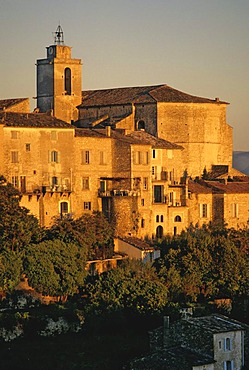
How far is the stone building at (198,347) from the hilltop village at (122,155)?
46.0ft

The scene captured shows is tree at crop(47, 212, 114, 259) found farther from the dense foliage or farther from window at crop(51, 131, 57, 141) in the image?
window at crop(51, 131, 57, 141)

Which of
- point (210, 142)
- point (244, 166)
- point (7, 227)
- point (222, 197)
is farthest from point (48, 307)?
point (244, 166)

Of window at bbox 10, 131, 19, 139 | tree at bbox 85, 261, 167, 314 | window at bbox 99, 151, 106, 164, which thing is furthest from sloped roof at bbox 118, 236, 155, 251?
window at bbox 10, 131, 19, 139

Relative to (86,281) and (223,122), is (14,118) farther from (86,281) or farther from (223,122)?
(223,122)

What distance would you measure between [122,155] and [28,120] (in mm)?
5274

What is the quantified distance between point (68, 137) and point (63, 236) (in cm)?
585

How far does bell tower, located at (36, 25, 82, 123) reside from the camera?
2744 inches

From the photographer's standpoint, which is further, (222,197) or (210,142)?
(210,142)

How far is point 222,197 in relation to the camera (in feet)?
213

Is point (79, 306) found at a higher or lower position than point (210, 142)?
lower

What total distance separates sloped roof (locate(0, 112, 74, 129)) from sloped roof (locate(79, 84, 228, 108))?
905cm

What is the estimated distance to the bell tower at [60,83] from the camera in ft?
229

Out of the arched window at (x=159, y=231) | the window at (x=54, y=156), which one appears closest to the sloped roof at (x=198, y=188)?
the arched window at (x=159, y=231)

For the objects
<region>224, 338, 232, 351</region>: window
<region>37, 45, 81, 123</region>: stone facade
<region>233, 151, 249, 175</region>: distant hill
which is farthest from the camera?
<region>233, 151, 249, 175</region>: distant hill
